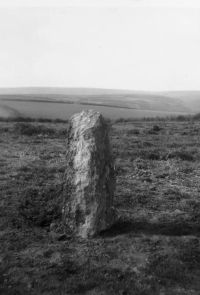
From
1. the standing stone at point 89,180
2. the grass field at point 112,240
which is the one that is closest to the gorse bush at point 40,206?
the grass field at point 112,240

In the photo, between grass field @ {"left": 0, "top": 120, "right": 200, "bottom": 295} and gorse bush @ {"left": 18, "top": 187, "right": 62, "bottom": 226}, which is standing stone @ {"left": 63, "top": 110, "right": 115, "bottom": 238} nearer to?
grass field @ {"left": 0, "top": 120, "right": 200, "bottom": 295}

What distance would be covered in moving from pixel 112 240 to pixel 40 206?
2944mm

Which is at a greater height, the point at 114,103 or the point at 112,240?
A: the point at 112,240

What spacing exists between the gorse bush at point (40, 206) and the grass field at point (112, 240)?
0.08 ft

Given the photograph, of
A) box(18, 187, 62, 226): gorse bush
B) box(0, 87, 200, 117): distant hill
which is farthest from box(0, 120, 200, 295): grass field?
box(0, 87, 200, 117): distant hill

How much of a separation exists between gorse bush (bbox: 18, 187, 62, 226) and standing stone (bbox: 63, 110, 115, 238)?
0.86 m

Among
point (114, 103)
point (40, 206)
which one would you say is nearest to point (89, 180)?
point (40, 206)

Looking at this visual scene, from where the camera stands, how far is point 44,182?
1722cm

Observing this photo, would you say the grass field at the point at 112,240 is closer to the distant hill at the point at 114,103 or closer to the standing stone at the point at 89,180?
the standing stone at the point at 89,180

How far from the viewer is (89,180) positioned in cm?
1197

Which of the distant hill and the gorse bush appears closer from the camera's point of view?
the gorse bush

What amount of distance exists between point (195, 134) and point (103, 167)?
25132 millimetres

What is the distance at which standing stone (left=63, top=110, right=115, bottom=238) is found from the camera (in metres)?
12.0

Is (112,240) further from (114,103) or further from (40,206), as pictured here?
(114,103)
